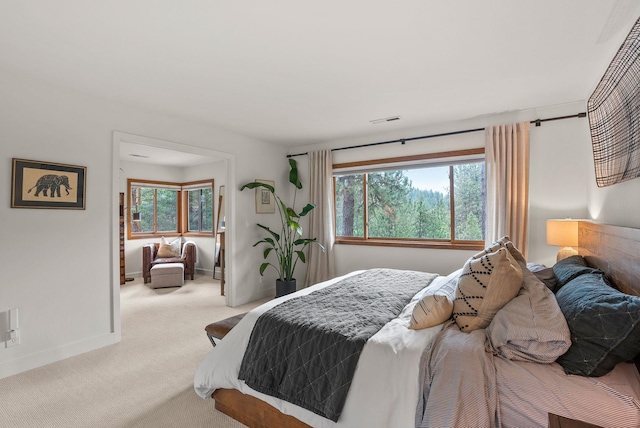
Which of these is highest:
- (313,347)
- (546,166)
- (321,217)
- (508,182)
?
(546,166)

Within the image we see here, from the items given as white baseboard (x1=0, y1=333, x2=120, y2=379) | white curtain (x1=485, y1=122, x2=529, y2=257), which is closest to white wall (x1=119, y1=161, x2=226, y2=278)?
white baseboard (x1=0, y1=333, x2=120, y2=379)

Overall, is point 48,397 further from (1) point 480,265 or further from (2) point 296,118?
(2) point 296,118

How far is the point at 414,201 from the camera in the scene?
14.4 feet

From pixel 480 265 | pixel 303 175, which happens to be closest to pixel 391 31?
pixel 480 265

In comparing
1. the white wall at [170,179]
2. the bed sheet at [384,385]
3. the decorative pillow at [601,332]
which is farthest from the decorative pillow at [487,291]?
the white wall at [170,179]

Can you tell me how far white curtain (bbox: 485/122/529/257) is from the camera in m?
3.46

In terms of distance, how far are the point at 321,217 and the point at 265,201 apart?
3.03 ft

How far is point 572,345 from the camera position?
1265mm

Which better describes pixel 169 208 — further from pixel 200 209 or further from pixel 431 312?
pixel 431 312

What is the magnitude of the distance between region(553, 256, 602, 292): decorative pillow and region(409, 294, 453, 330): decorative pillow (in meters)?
0.75

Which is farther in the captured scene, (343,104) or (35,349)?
(343,104)

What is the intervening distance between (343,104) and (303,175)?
2.07 metres

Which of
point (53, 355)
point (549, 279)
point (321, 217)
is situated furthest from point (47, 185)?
point (549, 279)

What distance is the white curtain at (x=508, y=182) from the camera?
346 centimetres
